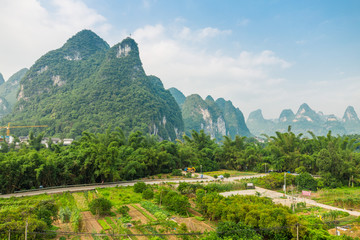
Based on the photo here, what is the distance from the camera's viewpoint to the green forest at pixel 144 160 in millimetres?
19516

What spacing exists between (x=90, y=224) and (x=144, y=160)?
15618 mm

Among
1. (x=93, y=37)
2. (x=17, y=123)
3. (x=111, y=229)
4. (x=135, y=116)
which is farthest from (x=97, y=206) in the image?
(x=93, y=37)

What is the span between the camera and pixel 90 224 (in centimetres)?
1318

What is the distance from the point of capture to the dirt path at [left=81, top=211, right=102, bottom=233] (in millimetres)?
12398

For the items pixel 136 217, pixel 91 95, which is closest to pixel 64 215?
pixel 136 217

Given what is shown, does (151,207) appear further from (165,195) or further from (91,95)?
(91,95)

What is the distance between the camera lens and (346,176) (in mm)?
26750

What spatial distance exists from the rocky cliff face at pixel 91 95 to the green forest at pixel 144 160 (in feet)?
112

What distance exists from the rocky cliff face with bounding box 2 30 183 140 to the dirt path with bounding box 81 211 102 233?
51.0m

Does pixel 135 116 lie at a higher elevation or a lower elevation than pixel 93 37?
lower

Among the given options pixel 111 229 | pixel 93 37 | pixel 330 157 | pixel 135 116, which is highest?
pixel 93 37

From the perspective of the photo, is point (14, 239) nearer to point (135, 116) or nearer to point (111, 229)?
point (111, 229)

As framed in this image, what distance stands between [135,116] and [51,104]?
106ft

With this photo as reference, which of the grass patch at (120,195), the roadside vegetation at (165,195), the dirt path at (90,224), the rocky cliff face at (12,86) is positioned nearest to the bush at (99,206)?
the roadside vegetation at (165,195)
